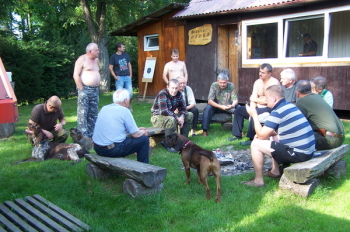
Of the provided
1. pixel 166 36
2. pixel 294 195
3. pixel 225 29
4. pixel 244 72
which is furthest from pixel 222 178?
pixel 166 36

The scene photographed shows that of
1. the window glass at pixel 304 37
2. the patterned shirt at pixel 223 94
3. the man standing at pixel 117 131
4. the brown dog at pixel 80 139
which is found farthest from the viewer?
the window glass at pixel 304 37

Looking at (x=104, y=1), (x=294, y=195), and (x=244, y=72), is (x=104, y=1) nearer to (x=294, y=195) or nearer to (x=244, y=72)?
(x=244, y=72)

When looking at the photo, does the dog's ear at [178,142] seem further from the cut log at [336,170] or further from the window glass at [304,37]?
the window glass at [304,37]

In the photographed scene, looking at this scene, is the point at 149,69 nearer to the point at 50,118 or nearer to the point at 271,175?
the point at 50,118

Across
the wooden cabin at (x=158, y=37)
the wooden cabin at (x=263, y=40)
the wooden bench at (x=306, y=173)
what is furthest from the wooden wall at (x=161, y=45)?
the wooden bench at (x=306, y=173)

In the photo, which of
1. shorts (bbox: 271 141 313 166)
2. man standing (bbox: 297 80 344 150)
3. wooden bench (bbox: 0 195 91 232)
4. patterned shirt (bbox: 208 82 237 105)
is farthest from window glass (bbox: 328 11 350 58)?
wooden bench (bbox: 0 195 91 232)

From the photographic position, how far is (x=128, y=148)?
4879mm

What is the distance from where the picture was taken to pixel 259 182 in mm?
4648

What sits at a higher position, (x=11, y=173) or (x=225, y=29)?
(x=225, y=29)

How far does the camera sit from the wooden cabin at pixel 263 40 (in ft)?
30.1

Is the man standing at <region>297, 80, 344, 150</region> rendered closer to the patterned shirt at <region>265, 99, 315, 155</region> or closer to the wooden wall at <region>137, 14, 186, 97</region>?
the patterned shirt at <region>265, 99, 315, 155</region>

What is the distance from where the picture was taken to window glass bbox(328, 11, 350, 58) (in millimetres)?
10703

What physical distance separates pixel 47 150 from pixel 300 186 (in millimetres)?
4025

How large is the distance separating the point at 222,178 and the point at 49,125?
126 inches
